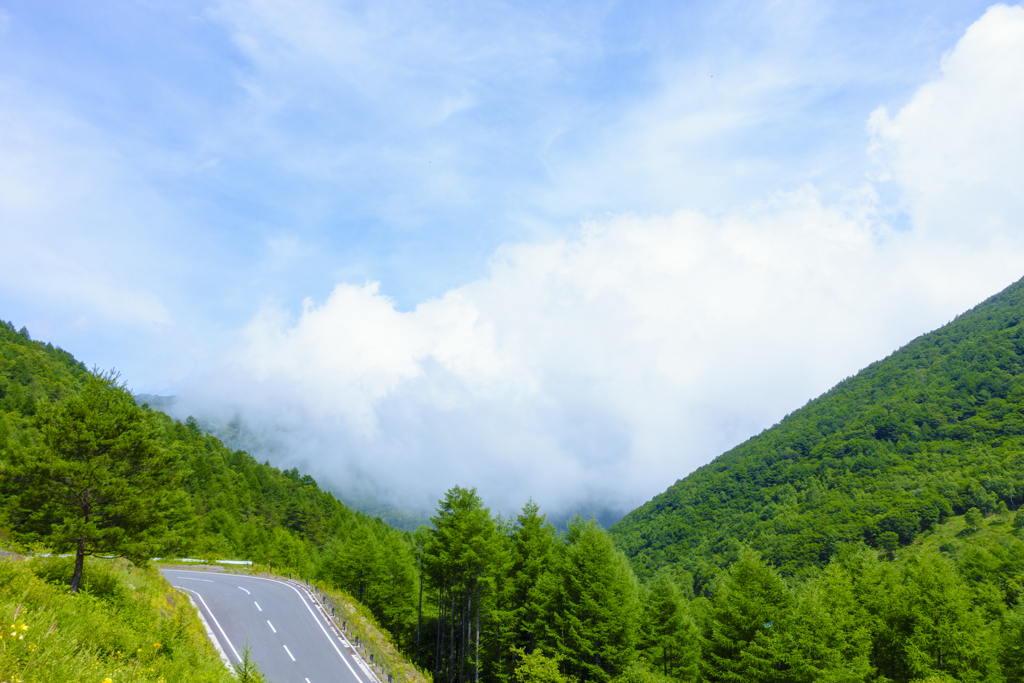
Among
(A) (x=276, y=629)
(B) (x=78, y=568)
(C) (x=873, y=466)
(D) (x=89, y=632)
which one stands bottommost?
(A) (x=276, y=629)

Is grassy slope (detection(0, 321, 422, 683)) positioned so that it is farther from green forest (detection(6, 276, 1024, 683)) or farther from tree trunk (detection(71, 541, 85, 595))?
tree trunk (detection(71, 541, 85, 595))

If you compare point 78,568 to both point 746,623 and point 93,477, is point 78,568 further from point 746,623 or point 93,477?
point 746,623

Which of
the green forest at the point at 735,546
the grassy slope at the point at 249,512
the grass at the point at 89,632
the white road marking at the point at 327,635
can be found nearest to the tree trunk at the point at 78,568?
the grass at the point at 89,632

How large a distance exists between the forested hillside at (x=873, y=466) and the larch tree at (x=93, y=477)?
98996 mm

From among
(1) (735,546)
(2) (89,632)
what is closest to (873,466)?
(1) (735,546)

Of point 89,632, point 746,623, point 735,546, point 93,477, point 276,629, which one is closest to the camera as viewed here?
point 89,632

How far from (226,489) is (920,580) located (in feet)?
334

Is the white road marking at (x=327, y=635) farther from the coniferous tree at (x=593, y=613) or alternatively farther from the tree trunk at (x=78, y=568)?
the tree trunk at (x=78, y=568)

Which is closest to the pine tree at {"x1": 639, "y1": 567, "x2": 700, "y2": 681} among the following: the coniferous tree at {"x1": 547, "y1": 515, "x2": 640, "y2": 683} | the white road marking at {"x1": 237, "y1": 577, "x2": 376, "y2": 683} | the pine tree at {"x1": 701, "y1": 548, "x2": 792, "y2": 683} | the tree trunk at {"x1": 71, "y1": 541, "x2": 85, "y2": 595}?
the pine tree at {"x1": 701, "y1": 548, "x2": 792, "y2": 683}

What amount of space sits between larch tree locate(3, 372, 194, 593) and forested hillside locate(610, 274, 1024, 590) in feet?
325

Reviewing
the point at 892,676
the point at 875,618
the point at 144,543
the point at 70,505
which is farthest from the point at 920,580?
the point at 70,505

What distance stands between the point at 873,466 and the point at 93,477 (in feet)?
483

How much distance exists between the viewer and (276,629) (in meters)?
30.5

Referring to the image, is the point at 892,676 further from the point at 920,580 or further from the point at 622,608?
the point at 622,608
